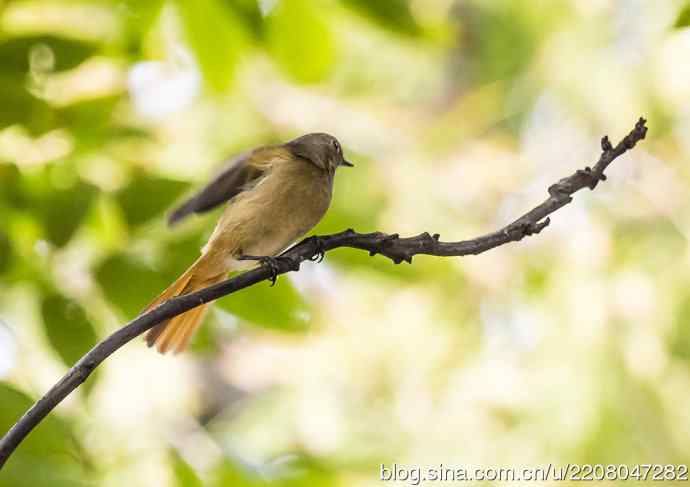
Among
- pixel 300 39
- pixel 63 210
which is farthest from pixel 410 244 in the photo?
pixel 300 39

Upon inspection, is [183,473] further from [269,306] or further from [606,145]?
[606,145]

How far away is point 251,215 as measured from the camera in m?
2.53

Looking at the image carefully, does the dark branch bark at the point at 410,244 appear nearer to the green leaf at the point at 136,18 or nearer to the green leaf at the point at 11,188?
the green leaf at the point at 11,188

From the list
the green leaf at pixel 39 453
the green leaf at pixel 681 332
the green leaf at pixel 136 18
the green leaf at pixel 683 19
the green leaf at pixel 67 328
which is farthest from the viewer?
the green leaf at pixel 681 332

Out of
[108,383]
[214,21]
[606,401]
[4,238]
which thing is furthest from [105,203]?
[606,401]

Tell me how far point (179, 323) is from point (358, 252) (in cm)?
48

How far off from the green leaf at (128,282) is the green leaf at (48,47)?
522 millimetres

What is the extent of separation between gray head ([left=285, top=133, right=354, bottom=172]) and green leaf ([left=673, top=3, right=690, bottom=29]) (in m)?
1.11

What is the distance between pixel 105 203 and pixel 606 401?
2945mm

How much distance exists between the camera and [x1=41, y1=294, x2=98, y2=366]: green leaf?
80.7 inches

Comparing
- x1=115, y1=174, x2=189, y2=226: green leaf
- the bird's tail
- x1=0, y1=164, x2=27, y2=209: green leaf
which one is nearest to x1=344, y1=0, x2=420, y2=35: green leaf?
x1=115, y1=174, x2=189, y2=226: green leaf

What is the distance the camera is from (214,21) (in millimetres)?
2518

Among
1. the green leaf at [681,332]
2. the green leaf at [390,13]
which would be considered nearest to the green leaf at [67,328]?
the green leaf at [390,13]

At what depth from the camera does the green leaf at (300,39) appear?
8.23ft
